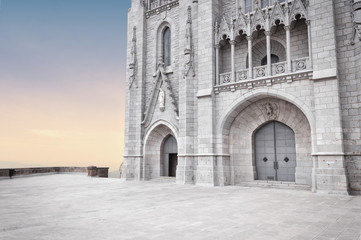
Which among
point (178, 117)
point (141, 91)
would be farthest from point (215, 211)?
point (141, 91)

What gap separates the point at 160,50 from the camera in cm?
2092

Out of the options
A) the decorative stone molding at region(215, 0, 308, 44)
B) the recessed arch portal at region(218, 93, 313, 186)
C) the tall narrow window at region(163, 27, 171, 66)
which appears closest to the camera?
the decorative stone molding at region(215, 0, 308, 44)

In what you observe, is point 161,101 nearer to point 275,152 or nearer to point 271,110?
point 271,110

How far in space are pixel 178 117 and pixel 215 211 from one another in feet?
35.3

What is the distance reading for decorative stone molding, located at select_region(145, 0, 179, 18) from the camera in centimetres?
2042

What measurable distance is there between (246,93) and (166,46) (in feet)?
27.6

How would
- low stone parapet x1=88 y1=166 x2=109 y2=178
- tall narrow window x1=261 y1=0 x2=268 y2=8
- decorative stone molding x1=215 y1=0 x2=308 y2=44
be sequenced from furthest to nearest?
low stone parapet x1=88 y1=166 x2=109 y2=178 → tall narrow window x1=261 y1=0 x2=268 y2=8 → decorative stone molding x1=215 y1=0 x2=308 y2=44

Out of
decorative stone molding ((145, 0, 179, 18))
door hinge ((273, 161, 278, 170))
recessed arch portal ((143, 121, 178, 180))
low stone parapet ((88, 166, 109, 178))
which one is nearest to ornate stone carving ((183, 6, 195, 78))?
decorative stone molding ((145, 0, 179, 18))

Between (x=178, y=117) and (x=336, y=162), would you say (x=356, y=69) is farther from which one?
(x=178, y=117)

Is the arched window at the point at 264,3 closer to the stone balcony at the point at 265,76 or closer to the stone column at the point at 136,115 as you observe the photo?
the stone balcony at the point at 265,76

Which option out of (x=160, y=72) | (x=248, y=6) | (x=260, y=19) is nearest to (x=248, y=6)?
(x=248, y=6)

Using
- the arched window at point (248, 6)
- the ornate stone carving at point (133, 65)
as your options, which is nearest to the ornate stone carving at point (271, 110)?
the arched window at point (248, 6)

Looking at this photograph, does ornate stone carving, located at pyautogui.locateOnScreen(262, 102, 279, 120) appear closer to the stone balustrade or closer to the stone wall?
the stone balustrade

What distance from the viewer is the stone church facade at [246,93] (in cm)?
1255
